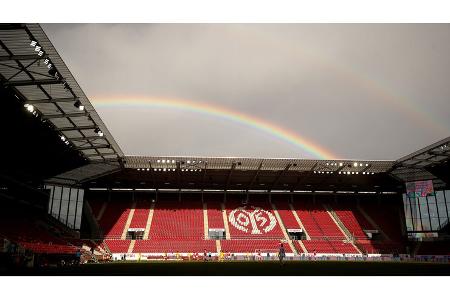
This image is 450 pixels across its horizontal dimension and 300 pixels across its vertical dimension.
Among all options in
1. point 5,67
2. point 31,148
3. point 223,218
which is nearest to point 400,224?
point 223,218

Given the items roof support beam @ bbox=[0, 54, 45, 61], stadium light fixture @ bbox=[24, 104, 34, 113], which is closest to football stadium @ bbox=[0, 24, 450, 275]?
stadium light fixture @ bbox=[24, 104, 34, 113]

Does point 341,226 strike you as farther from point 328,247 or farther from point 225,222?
point 225,222

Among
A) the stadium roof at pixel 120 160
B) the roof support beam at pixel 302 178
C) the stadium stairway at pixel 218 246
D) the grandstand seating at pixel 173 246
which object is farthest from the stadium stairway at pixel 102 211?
the roof support beam at pixel 302 178

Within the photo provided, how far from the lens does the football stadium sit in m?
34.8

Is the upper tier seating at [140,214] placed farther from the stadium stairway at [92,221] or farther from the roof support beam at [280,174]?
the roof support beam at [280,174]

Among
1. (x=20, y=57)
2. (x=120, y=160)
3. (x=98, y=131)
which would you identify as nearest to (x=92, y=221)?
(x=120, y=160)

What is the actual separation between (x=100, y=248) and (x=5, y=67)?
28.8m

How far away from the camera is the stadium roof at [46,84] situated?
67.0ft

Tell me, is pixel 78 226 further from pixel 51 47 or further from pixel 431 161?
pixel 431 161

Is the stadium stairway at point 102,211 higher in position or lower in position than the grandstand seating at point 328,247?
higher

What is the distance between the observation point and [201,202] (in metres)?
57.8

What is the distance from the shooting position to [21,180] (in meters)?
40.7

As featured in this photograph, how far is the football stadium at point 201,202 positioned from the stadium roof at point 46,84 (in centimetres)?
19

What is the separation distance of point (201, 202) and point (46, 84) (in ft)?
119
